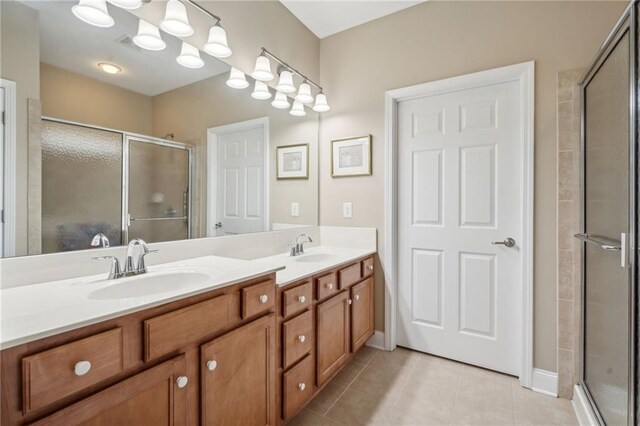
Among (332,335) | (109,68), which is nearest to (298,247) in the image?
(332,335)

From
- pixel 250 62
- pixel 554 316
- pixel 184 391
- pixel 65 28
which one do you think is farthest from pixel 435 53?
pixel 184 391

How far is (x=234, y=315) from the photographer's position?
116cm

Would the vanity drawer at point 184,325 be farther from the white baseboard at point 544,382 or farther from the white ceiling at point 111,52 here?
the white baseboard at point 544,382

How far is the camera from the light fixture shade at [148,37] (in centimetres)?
139

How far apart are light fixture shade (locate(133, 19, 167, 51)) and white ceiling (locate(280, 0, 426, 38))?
45.7 inches

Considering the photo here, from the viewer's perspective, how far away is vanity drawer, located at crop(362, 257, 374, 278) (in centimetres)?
222

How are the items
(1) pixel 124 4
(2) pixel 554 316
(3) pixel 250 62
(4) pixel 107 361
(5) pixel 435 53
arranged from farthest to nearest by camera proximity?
1. (5) pixel 435 53
2. (3) pixel 250 62
3. (2) pixel 554 316
4. (1) pixel 124 4
5. (4) pixel 107 361

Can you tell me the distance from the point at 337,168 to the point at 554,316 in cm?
178

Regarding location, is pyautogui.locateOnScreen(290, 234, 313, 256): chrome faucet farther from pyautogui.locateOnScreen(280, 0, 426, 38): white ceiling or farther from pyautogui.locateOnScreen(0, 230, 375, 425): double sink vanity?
pyautogui.locateOnScreen(280, 0, 426, 38): white ceiling

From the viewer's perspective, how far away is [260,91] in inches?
81.4

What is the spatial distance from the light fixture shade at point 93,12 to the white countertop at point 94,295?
1022 millimetres

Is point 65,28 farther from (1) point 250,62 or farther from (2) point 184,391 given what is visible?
(2) point 184,391

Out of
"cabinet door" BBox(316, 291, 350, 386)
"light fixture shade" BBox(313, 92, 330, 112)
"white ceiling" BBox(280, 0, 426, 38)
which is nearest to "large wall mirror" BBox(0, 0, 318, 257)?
"light fixture shade" BBox(313, 92, 330, 112)

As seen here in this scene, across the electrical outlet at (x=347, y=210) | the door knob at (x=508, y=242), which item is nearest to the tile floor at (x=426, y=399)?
the door knob at (x=508, y=242)
